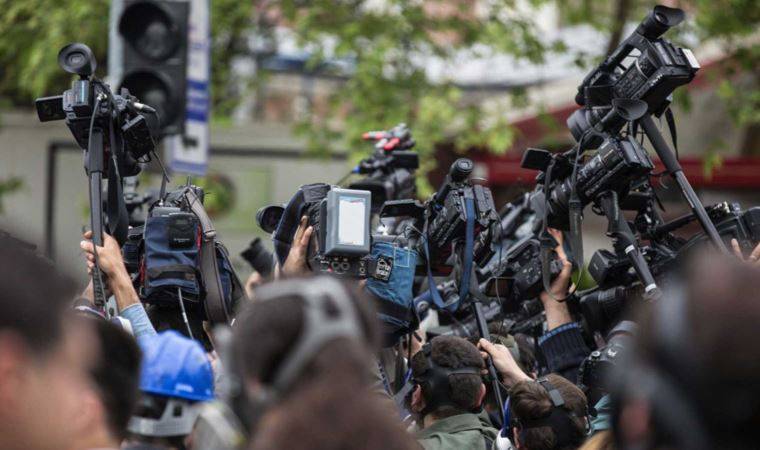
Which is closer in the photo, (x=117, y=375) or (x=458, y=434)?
(x=117, y=375)

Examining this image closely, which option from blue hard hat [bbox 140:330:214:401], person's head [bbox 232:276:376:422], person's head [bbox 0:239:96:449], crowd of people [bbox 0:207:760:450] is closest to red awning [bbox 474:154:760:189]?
blue hard hat [bbox 140:330:214:401]

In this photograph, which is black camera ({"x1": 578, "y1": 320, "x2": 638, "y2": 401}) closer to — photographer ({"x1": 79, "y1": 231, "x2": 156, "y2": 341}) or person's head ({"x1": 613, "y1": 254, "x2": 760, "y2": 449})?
photographer ({"x1": 79, "y1": 231, "x2": 156, "y2": 341})

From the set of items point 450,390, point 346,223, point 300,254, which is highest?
point 346,223

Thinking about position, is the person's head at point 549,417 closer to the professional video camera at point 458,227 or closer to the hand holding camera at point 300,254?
the professional video camera at point 458,227

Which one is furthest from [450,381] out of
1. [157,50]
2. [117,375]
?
[157,50]

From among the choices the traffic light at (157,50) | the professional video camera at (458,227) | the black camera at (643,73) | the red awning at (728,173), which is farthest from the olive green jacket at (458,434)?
the red awning at (728,173)

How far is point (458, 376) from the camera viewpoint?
4352 mm

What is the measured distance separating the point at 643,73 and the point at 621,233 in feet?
2.17

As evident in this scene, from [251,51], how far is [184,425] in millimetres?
12530

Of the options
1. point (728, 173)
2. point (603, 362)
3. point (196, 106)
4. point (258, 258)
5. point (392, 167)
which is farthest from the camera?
point (728, 173)

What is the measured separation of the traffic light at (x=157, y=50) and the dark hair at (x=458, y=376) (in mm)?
4523

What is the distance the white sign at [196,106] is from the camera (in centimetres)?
902

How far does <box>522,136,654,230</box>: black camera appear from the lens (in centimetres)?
443

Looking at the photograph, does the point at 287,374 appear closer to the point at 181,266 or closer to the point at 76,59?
the point at 181,266
